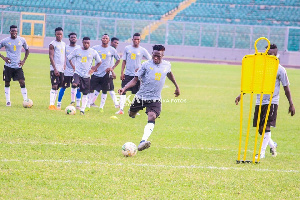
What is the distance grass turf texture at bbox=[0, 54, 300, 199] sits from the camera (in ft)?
24.3

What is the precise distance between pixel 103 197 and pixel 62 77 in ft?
33.7

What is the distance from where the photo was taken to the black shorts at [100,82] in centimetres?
1717

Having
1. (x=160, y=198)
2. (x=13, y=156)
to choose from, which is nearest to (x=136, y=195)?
(x=160, y=198)

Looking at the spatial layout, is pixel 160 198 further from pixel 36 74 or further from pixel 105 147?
pixel 36 74

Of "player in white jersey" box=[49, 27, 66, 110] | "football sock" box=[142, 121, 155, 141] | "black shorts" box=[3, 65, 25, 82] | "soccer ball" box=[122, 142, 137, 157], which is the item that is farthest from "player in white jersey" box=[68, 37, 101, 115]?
"soccer ball" box=[122, 142, 137, 157]

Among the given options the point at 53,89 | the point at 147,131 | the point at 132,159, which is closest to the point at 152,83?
the point at 147,131

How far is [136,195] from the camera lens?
279 inches

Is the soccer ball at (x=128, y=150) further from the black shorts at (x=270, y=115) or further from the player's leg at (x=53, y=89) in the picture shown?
the player's leg at (x=53, y=89)

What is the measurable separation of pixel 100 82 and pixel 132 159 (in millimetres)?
8016

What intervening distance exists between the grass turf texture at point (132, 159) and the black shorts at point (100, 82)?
2.28 feet

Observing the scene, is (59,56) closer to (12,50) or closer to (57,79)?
(57,79)

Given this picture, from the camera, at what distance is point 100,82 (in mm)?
17266

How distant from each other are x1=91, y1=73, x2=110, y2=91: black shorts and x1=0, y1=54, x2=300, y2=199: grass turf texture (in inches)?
27.4

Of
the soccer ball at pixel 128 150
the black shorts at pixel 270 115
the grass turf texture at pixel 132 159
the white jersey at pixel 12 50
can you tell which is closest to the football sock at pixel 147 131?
the grass turf texture at pixel 132 159
